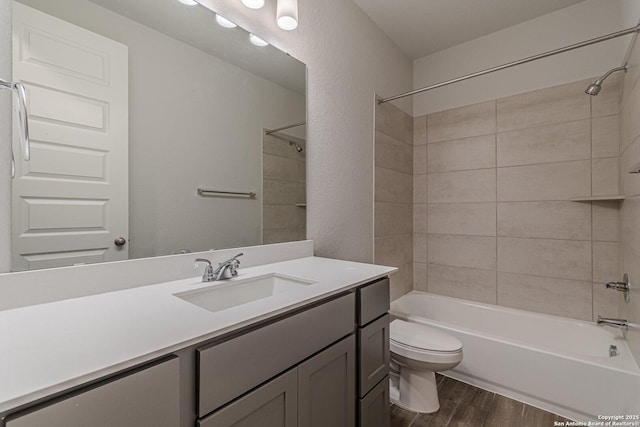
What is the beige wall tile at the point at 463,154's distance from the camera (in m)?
2.42

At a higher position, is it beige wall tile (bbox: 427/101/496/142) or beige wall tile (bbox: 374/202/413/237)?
beige wall tile (bbox: 427/101/496/142)

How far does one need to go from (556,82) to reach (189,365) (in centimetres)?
285

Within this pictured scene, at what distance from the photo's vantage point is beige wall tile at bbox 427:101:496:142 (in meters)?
2.42

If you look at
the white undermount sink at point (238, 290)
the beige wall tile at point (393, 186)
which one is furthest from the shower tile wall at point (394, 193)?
the white undermount sink at point (238, 290)

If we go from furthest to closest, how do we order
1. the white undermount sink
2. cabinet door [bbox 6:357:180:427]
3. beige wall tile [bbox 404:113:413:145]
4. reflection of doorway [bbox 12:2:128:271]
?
beige wall tile [bbox 404:113:413:145] < the white undermount sink < reflection of doorway [bbox 12:2:128:271] < cabinet door [bbox 6:357:180:427]

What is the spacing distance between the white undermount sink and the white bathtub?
1.24 meters

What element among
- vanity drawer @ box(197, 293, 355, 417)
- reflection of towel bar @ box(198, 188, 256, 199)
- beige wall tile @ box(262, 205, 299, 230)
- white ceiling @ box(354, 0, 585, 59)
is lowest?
vanity drawer @ box(197, 293, 355, 417)

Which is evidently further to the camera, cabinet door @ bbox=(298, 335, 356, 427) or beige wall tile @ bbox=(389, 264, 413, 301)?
beige wall tile @ bbox=(389, 264, 413, 301)

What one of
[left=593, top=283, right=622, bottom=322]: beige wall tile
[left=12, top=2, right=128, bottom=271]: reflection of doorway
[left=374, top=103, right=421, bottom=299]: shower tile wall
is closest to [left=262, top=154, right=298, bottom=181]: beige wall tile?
[left=12, top=2, right=128, bottom=271]: reflection of doorway

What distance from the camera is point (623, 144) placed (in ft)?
5.73

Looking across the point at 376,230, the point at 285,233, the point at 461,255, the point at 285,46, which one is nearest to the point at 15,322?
the point at 285,233

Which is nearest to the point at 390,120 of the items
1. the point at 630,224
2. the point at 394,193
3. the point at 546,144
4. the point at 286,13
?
the point at 394,193

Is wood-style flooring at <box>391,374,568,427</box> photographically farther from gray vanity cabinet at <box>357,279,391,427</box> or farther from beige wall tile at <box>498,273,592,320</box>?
beige wall tile at <box>498,273,592,320</box>

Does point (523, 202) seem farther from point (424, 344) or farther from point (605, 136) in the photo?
point (424, 344)
